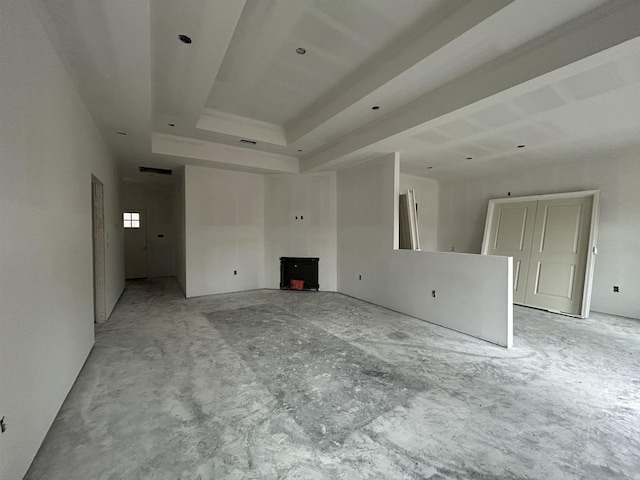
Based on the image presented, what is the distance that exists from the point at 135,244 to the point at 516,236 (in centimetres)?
979

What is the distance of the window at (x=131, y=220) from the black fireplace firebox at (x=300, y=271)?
187 inches

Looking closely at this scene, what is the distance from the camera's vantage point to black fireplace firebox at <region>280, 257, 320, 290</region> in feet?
22.3

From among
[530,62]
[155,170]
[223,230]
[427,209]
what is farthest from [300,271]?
[530,62]

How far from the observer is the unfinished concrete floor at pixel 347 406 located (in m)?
1.70

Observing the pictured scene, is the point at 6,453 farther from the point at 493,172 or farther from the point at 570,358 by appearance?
the point at 493,172

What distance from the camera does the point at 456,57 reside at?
2.65m

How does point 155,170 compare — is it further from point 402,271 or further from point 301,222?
point 402,271

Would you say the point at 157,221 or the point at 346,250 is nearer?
the point at 346,250

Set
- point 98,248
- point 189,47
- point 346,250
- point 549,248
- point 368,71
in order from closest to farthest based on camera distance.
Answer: point 189,47
point 368,71
point 98,248
point 549,248
point 346,250

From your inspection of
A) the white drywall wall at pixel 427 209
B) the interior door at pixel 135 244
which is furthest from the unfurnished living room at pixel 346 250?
the interior door at pixel 135 244

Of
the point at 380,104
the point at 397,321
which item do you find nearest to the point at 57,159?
the point at 380,104

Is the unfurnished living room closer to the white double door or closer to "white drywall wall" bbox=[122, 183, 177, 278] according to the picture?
the white double door

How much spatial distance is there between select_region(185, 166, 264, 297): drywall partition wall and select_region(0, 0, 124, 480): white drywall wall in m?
3.21

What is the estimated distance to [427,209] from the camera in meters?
7.64
